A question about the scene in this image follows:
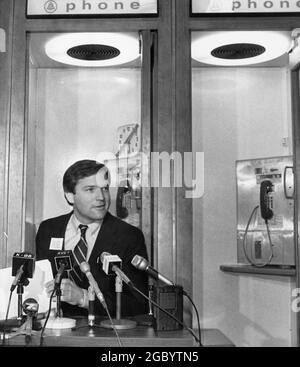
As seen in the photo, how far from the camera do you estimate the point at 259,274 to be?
10.1 feet

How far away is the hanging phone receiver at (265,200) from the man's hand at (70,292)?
1114 millimetres

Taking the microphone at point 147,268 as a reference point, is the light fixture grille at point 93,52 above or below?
above

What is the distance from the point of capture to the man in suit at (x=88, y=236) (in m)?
2.76

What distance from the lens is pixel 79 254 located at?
2.83 meters

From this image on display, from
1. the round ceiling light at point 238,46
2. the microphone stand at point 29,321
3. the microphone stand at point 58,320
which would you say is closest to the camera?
the microphone stand at point 29,321

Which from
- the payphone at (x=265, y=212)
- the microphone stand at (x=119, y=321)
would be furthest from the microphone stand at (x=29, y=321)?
the payphone at (x=265, y=212)

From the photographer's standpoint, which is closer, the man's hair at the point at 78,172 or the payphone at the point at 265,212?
the man's hair at the point at 78,172

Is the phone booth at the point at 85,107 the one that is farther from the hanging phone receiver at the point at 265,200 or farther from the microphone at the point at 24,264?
the hanging phone receiver at the point at 265,200

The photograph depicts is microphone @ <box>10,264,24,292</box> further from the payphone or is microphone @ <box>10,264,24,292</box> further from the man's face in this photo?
the payphone

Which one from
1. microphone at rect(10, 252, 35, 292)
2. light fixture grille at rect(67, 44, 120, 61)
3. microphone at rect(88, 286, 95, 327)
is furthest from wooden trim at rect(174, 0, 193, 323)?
microphone at rect(10, 252, 35, 292)

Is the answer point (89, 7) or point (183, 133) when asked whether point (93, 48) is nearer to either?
point (89, 7)

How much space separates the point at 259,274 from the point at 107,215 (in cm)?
92

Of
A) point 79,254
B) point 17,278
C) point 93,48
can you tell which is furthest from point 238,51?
point 17,278
